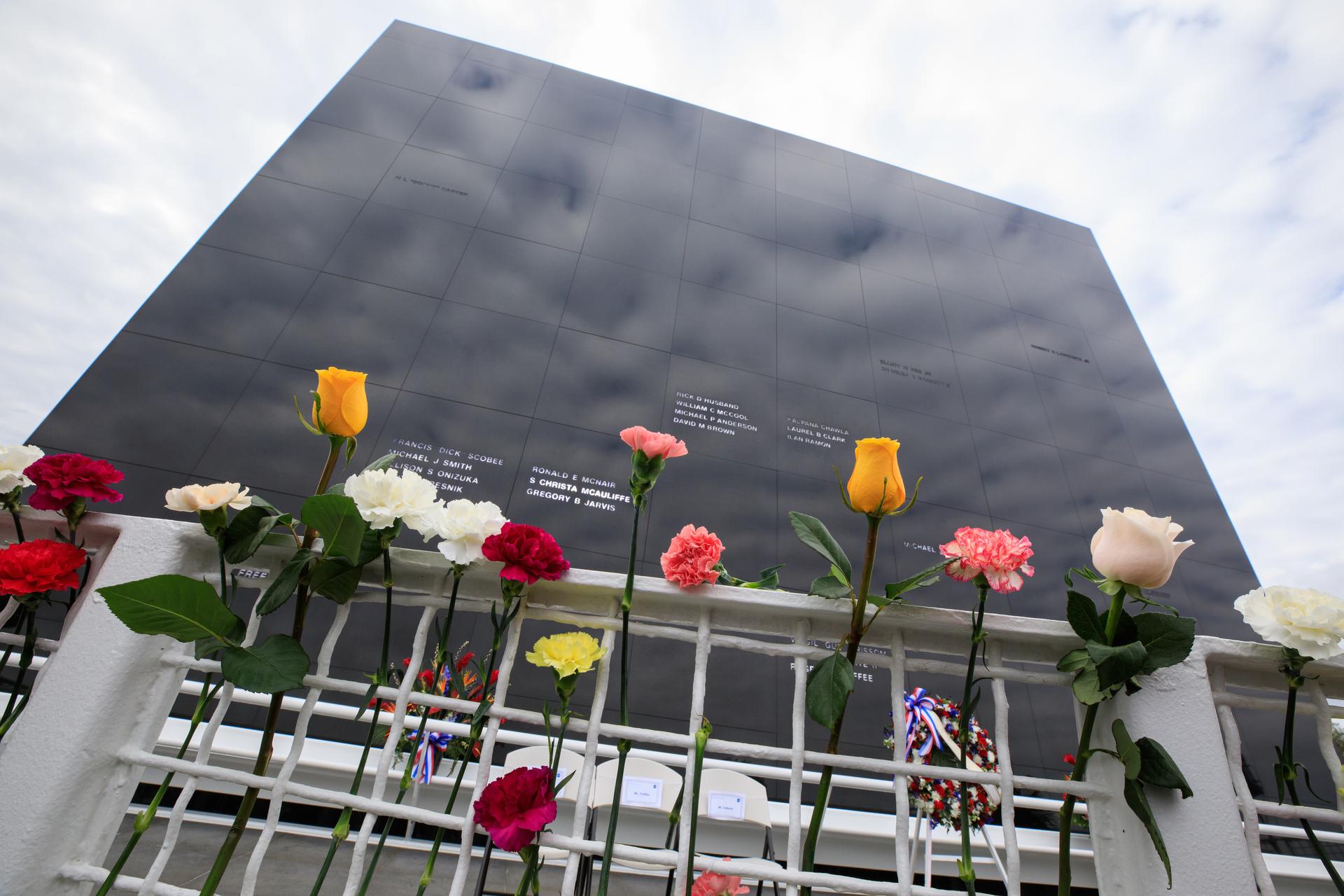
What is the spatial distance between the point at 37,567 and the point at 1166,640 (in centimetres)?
112

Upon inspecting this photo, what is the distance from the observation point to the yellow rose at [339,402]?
0.63m

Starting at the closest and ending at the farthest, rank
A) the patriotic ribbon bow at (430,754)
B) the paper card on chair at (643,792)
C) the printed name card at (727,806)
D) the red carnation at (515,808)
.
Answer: the red carnation at (515,808) → the paper card on chair at (643,792) → the printed name card at (727,806) → the patriotic ribbon bow at (430,754)

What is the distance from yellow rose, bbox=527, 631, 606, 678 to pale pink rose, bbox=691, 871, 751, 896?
23cm

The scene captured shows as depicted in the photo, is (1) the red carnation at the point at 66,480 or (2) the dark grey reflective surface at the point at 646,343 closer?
(1) the red carnation at the point at 66,480

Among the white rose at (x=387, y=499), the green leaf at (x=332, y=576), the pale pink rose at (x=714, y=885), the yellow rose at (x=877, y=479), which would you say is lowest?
the pale pink rose at (x=714, y=885)

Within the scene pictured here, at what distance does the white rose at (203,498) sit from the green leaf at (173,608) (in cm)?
9

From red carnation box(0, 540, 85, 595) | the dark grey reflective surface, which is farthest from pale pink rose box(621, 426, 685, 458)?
the dark grey reflective surface

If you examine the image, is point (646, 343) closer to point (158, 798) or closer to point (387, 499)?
point (387, 499)

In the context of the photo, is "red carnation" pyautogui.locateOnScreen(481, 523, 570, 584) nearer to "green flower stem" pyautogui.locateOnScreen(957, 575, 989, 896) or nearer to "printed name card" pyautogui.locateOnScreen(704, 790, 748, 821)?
"green flower stem" pyautogui.locateOnScreen(957, 575, 989, 896)

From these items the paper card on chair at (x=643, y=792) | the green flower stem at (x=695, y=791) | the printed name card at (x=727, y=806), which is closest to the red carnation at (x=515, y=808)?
the green flower stem at (x=695, y=791)

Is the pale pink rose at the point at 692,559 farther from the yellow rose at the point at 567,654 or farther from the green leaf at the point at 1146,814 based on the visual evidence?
the green leaf at the point at 1146,814

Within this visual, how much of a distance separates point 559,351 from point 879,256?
2439mm

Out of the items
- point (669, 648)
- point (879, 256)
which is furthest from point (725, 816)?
point (879, 256)

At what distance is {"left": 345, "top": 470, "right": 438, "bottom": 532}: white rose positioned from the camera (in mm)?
575
